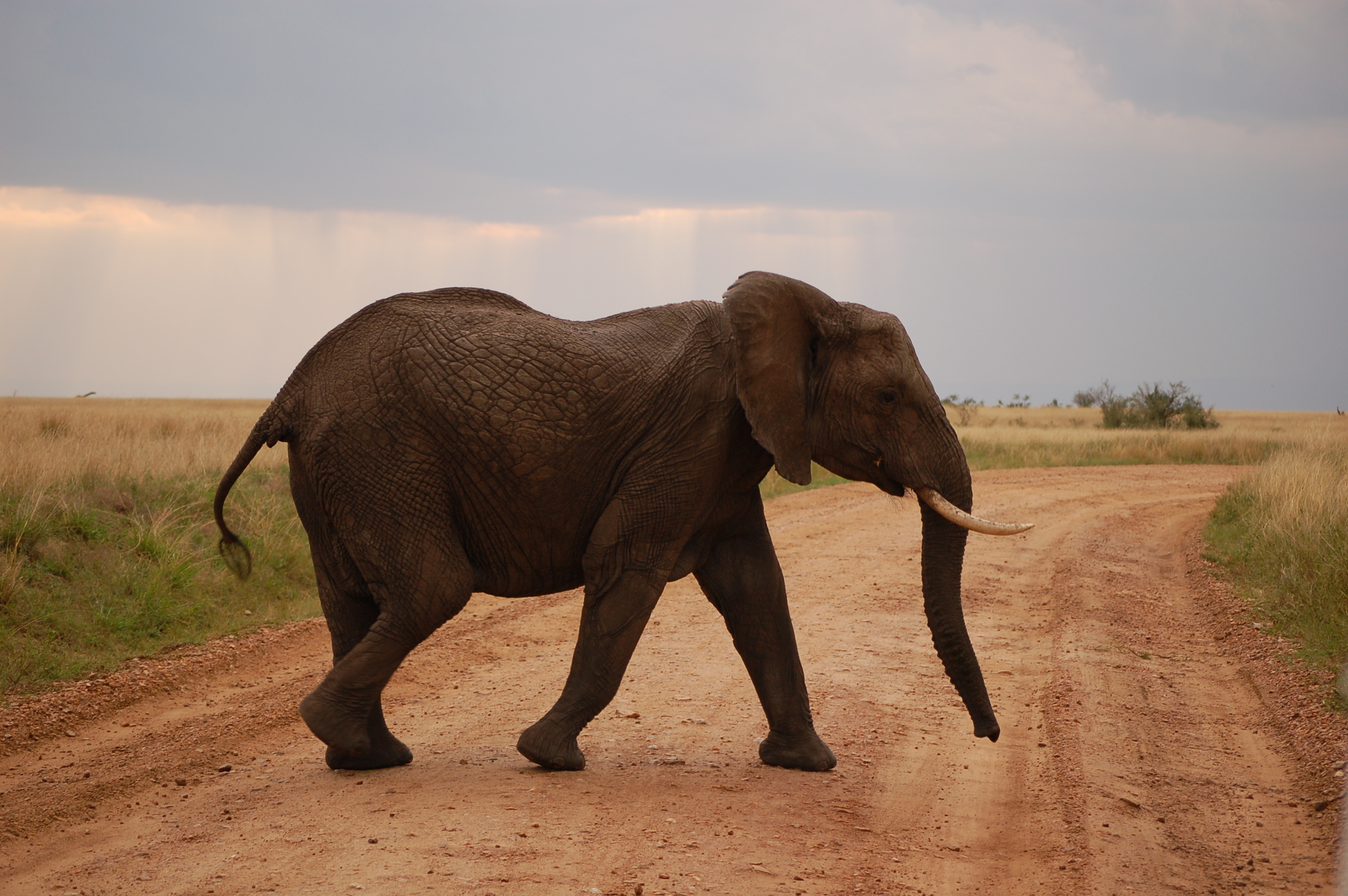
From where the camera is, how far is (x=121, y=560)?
32.1 ft

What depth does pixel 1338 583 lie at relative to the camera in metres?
9.43

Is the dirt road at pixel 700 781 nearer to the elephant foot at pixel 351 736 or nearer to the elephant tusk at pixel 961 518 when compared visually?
the elephant foot at pixel 351 736

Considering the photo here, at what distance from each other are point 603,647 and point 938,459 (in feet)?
6.60

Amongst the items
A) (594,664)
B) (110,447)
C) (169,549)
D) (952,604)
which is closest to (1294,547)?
(952,604)

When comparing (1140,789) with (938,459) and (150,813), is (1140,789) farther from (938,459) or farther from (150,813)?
(150,813)

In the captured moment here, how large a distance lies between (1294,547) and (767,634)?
788 cm

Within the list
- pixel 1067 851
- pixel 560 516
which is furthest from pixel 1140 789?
pixel 560 516

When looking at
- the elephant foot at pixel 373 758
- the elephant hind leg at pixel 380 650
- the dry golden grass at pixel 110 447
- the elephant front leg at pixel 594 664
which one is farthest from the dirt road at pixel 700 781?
the dry golden grass at pixel 110 447

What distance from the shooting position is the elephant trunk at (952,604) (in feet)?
→ 19.1

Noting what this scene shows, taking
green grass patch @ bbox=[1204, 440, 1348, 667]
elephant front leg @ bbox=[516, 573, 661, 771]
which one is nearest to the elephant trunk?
elephant front leg @ bbox=[516, 573, 661, 771]

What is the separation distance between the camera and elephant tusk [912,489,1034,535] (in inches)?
219

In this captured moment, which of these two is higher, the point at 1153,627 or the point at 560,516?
the point at 560,516

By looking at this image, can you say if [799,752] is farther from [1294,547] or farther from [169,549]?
[1294,547]

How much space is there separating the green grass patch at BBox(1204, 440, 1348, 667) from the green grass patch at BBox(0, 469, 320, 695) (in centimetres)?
877
